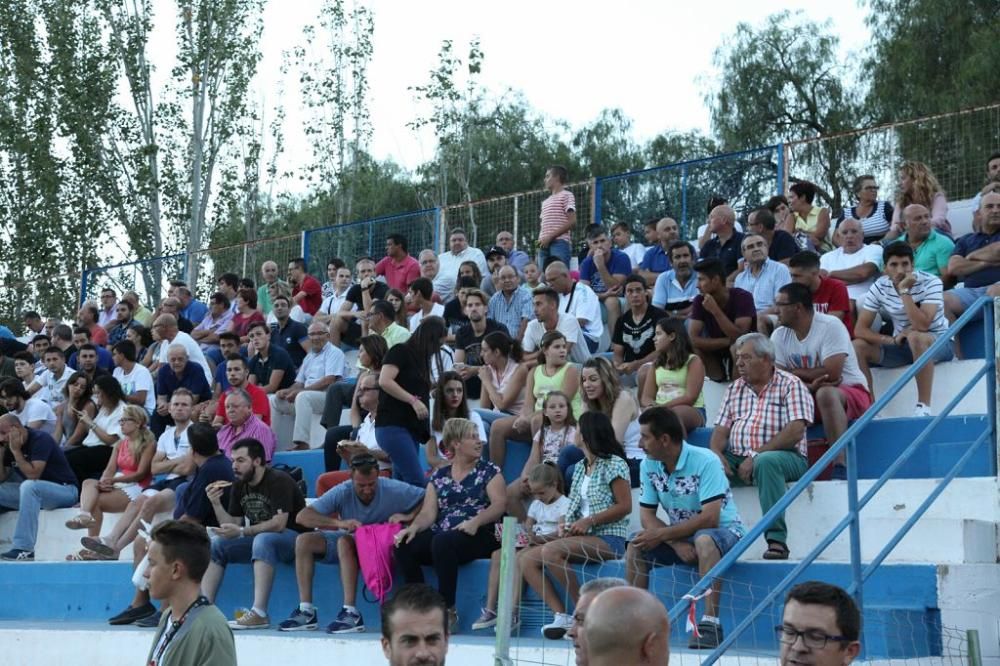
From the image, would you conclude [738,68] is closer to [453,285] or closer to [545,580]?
[453,285]

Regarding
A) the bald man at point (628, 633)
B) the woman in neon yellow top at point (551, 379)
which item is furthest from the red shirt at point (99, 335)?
the bald man at point (628, 633)

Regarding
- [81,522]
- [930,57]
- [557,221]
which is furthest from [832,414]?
[930,57]

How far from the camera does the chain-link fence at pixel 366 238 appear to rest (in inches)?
755

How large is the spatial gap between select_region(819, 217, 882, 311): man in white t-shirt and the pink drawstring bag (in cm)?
395

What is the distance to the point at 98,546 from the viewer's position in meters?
12.0

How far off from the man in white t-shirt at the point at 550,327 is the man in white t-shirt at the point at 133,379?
433 centimetres

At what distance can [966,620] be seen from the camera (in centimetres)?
718

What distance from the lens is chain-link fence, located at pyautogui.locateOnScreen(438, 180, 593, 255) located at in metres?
17.8

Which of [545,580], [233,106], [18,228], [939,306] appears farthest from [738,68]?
[545,580]

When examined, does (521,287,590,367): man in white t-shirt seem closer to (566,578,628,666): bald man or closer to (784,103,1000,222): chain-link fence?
(784,103,1000,222): chain-link fence

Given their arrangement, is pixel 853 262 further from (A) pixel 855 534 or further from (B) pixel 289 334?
(B) pixel 289 334

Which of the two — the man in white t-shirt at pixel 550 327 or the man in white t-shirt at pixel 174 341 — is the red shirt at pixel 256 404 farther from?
the man in white t-shirt at pixel 550 327

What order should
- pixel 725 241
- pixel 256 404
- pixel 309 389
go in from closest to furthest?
pixel 725 241 → pixel 256 404 → pixel 309 389

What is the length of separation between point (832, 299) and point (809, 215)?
11.5 ft
